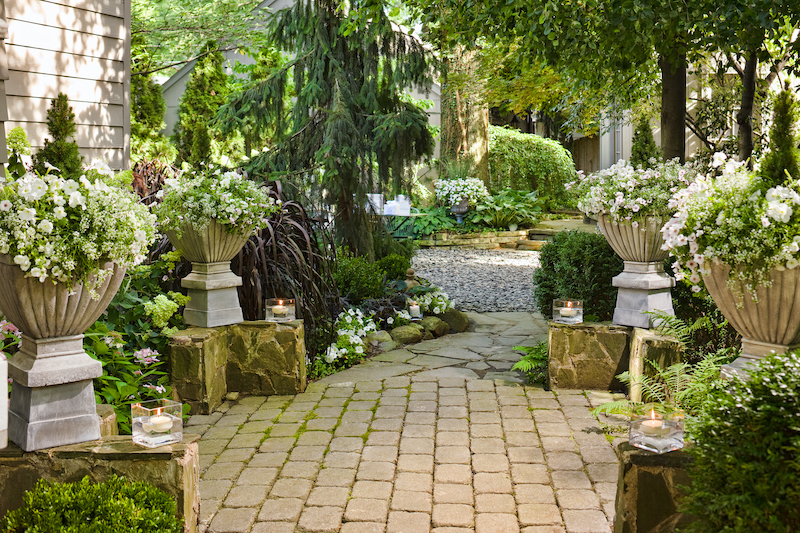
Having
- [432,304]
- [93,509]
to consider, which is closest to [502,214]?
[432,304]

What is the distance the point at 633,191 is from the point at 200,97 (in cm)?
1027

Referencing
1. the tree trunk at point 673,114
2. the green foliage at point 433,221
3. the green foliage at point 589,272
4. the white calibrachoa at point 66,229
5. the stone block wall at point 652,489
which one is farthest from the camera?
the green foliage at point 433,221

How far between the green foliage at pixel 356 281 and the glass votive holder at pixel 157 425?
13.2 ft

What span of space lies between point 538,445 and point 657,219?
169 centimetres

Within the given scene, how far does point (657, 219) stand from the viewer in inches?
171

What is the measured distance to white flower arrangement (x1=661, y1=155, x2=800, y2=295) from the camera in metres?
2.57

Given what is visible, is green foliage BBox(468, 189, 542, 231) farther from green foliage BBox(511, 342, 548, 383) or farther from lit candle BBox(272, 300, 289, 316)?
lit candle BBox(272, 300, 289, 316)

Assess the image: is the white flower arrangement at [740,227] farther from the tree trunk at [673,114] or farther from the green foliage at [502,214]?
the green foliage at [502,214]

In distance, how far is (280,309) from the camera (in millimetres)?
4578

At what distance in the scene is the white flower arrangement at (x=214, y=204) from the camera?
13.8ft

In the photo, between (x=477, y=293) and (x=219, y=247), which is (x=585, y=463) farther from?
(x=477, y=293)

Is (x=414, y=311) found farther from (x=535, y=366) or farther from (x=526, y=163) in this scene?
(x=526, y=163)

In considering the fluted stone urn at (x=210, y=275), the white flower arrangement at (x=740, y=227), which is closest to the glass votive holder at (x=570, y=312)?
the white flower arrangement at (x=740, y=227)

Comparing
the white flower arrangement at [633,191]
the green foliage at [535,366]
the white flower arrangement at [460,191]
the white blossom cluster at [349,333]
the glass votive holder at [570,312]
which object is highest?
the white flower arrangement at [460,191]
